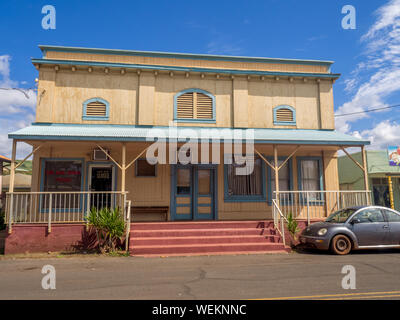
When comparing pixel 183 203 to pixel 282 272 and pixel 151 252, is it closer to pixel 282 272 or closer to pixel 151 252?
pixel 151 252

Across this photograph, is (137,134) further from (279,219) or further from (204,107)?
(279,219)

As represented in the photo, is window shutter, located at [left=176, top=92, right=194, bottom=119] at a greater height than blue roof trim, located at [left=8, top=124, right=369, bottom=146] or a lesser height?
greater

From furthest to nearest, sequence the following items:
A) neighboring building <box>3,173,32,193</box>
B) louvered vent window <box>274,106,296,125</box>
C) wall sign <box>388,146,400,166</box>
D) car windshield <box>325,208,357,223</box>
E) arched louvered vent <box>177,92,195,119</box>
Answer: neighboring building <box>3,173,32,193</box> → wall sign <box>388,146,400,166</box> → louvered vent window <box>274,106,296,125</box> → arched louvered vent <box>177,92,195,119</box> → car windshield <box>325,208,357,223</box>

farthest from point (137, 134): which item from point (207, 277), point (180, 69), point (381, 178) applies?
point (381, 178)

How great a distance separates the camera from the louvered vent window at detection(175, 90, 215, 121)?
1291 centimetres

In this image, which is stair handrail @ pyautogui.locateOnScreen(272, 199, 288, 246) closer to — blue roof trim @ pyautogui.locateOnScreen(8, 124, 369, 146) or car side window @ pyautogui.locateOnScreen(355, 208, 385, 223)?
car side window @ pyautogui.locateOnScreen(355, 208, 385, 223)

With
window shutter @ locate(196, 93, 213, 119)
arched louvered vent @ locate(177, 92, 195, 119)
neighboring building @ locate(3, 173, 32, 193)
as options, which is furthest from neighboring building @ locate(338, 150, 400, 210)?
neighboring building @ locate(3, 173, 32, 193)

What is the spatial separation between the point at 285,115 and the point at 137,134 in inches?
253

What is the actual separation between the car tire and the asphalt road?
10.7 inches

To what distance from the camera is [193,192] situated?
12438 millimetres

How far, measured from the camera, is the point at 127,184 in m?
12.1

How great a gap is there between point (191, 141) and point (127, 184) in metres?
3.30

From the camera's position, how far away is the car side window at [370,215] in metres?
9.40
